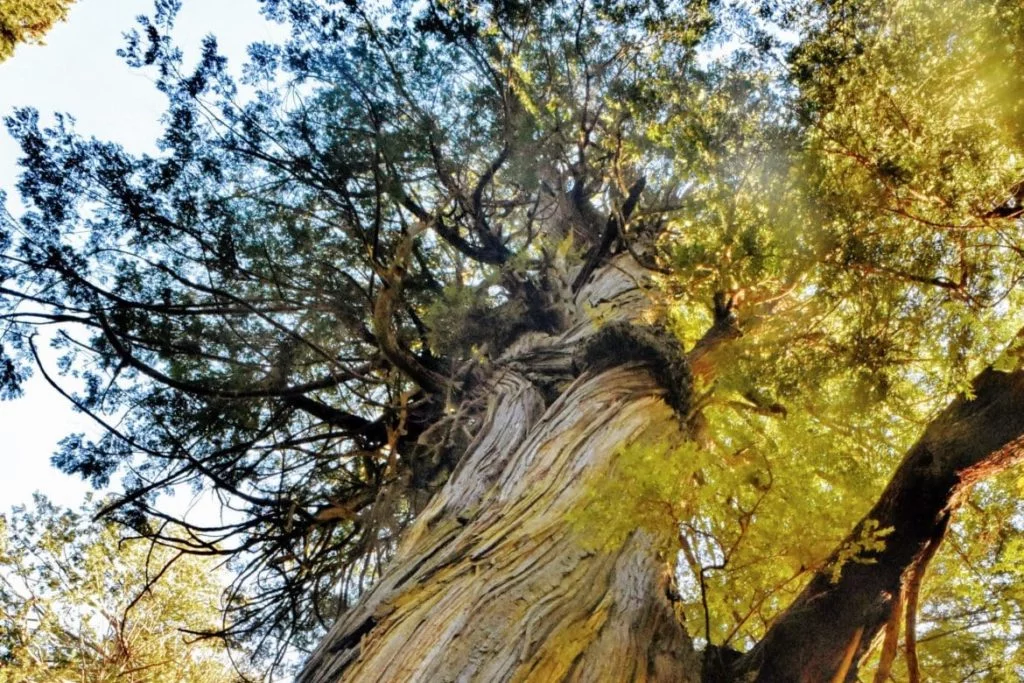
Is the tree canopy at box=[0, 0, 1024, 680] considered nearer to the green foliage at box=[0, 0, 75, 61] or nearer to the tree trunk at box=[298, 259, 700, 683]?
the tree trunk at box=[298, 259, 700, 683]

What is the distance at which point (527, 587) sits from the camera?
87.1 inches

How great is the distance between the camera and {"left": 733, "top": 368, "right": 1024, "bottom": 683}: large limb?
A: 1.96 meters

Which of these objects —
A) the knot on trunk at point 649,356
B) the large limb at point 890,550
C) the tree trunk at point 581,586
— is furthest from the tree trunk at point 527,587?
the large limb at point 890,550

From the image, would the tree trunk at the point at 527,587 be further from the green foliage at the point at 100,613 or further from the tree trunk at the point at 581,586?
the green foliage at the point at 100,613

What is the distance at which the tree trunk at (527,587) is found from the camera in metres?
2.00

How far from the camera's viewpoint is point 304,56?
166 inches

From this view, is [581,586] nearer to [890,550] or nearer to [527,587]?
[527,587]

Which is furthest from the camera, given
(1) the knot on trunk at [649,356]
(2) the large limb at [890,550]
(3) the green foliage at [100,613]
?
(3) the green foliage at [100,613]

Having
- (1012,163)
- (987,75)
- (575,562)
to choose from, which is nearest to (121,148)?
(575,562)

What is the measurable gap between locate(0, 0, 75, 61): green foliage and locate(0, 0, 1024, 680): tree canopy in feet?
21.7

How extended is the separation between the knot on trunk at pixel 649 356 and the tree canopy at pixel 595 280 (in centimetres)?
8

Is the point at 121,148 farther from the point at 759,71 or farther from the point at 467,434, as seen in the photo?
the point at 759,71

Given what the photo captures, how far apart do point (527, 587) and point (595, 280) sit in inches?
143

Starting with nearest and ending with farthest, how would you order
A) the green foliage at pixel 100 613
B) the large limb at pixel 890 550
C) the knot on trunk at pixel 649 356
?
the large limb at pixel 890 550 → the knot on trunk at pixel 649 356 → the green foliage at pixel 100 613
